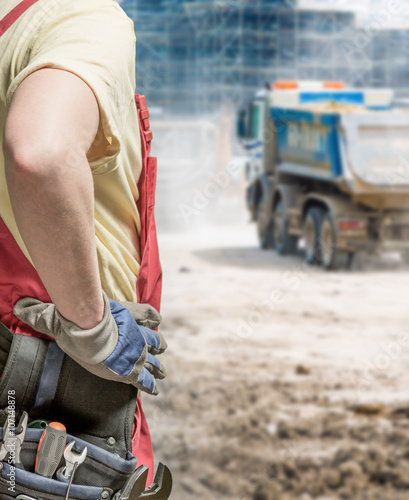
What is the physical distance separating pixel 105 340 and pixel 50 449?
8.6 inches

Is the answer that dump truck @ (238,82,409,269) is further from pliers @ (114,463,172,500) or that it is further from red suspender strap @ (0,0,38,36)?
red suspender strap @ (0,0,38,36)

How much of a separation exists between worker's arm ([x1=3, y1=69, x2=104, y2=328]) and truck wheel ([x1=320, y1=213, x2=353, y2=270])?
777cm

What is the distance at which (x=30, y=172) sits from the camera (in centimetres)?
92

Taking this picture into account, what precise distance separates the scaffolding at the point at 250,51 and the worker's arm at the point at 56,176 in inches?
554

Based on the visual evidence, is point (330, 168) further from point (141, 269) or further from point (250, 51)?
point (141, 269)

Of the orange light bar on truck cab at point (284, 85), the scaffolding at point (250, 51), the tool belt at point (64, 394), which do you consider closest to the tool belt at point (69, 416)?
the tool belt at point (64, 394)

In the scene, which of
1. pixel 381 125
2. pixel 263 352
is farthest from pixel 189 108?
pixel 263 352

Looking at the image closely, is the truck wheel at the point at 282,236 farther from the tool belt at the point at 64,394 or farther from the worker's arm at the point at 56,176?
the worker's arm at the point at 56,176

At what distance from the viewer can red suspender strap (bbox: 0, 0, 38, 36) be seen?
3.60 feet

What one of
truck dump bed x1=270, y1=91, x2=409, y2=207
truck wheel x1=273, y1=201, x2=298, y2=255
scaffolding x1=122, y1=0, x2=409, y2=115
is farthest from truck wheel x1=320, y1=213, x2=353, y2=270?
scaffolding x1=122, y1=0, x2=409, y2=115

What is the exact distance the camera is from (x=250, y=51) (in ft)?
49.8

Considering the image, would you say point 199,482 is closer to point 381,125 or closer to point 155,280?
point 155,280

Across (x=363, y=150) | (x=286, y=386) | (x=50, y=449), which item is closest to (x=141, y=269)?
(x=50, y=449)

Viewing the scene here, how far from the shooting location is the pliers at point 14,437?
1.16 metres
